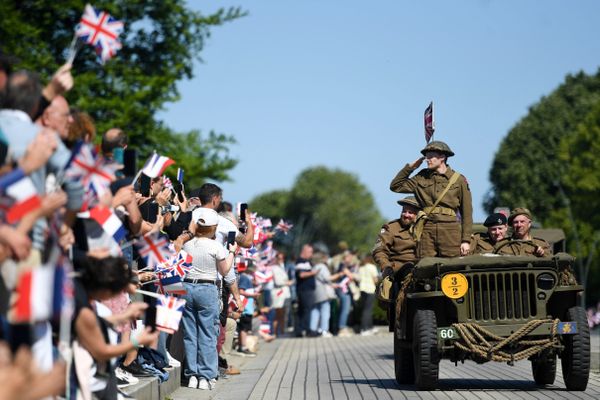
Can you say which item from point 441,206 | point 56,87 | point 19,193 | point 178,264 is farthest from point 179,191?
point 19,193

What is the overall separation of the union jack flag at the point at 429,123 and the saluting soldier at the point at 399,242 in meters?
0.93

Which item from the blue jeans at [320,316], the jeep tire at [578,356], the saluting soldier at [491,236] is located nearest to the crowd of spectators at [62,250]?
the jeep tire at [578,356]

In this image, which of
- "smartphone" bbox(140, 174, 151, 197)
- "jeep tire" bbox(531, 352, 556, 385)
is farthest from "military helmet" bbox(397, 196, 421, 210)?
"smartphone" bbox(140, 174, 151, 197)

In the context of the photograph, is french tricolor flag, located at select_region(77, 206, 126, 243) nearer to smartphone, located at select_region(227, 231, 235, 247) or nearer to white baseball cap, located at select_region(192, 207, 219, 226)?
white baseball cap, located at select_region(192, 207, 219, 226)

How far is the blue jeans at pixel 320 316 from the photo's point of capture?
107 ft

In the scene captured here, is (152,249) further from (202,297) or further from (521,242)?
(521,242)

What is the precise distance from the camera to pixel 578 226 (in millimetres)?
70500

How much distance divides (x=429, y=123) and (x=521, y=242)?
6.25 ft

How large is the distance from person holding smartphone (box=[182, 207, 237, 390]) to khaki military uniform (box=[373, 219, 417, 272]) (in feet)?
6.51

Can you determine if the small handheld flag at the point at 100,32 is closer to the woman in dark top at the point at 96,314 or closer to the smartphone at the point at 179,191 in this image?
the woman in dark top at the point at 96,314

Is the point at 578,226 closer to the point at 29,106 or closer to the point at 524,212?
the point at 524,212

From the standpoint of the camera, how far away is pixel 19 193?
6.69 metres

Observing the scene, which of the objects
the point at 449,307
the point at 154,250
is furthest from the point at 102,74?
the point at 154,250

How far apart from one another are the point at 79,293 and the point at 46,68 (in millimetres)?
33272
